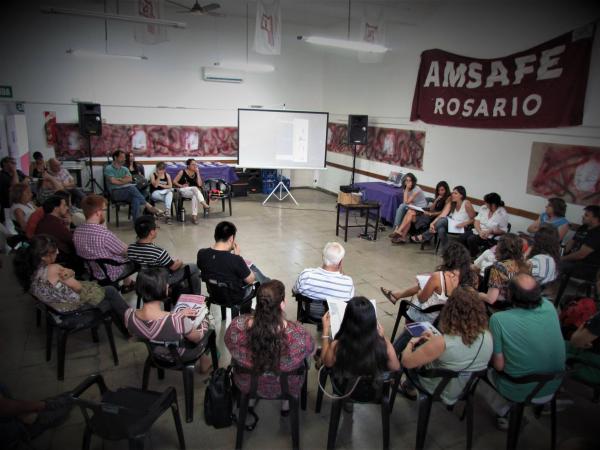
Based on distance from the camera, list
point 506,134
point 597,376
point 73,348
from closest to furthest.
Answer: point 597,376 → point 73,348 → point 506,134

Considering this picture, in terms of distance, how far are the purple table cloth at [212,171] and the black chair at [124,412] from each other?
699 cm

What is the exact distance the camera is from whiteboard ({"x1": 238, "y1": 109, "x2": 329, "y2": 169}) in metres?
9.16

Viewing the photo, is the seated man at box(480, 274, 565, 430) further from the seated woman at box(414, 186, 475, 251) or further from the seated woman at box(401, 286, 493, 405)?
the seated woman at box(414, 186, 475, 251)

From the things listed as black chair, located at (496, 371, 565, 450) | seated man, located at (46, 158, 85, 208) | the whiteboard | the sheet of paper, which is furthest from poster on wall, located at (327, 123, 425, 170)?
black chair, located at (496, 371, 565, 450)

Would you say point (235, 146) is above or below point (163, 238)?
above

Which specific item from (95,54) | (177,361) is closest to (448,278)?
(177,361)

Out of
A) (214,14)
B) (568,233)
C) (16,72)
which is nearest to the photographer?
(568,233)

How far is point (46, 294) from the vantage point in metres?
3.02

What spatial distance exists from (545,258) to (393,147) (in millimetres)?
5191

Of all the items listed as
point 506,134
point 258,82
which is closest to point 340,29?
point 258,82

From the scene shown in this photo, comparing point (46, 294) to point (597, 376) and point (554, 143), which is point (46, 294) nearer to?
point (597, 376)

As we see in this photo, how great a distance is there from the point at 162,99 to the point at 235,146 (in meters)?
1.98

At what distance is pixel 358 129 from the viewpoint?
342 inches

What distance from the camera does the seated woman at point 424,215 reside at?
663 centimetres
